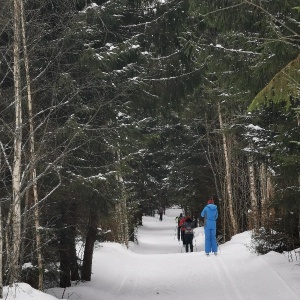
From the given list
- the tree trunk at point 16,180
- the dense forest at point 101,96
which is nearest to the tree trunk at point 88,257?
the dense forest at point 101,96

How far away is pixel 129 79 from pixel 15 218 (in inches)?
171

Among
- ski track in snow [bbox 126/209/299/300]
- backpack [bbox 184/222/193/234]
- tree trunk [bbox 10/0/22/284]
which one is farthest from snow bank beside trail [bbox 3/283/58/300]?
backpack [bbox 184/222/193/234]

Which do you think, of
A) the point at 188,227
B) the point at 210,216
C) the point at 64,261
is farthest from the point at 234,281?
the point at 188,227

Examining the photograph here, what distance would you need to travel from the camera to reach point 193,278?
1168 centimetres

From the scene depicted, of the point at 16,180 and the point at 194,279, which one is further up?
the point at 16,180

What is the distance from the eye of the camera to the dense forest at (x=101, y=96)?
756 cm

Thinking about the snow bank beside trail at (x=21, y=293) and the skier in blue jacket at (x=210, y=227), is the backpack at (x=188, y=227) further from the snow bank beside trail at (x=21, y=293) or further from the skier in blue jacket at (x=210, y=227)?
the snow bank beside trail at (x=21, y=293)

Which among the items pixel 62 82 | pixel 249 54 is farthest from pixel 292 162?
pixel 62 82

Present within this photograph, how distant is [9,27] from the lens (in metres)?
7.75

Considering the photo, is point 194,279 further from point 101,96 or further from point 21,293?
point 21,293

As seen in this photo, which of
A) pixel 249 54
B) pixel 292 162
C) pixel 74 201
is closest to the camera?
pixel 292 162

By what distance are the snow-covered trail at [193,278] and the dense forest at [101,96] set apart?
0.88 m

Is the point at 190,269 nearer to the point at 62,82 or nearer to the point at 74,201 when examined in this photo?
the point at 74,201

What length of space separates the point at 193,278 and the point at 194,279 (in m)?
0.14
